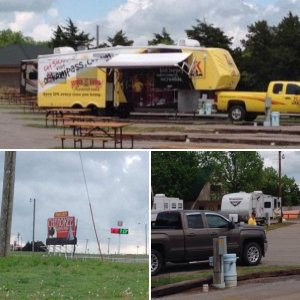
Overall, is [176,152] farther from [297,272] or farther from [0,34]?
[0,34]

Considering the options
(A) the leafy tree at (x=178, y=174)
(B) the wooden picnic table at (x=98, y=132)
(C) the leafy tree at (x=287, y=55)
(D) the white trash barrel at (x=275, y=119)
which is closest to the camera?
(A) the leafy tree at (x=178, y=174)

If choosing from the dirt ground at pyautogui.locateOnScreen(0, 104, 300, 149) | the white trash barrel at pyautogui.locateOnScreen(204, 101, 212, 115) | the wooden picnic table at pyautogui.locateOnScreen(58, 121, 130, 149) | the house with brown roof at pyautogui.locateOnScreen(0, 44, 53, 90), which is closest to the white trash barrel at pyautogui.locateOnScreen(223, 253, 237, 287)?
the wooden picnic table at pyautogui.locateOnScreen(58, 121, 130, 149)

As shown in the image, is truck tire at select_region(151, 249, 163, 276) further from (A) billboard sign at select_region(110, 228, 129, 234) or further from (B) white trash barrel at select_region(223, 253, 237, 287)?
(B) white trash barrel at select_region(223, 253, 237, 287)

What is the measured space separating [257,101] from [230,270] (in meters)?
22.2

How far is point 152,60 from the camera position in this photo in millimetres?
31562

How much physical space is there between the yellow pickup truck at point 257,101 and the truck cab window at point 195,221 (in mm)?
21868

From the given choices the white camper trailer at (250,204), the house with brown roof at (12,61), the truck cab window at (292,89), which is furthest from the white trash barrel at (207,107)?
the house with brown roof at (12,61)

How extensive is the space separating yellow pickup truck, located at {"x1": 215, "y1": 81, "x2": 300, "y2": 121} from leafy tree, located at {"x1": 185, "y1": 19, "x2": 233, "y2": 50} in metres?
26.4

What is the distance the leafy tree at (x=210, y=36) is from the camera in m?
57.5

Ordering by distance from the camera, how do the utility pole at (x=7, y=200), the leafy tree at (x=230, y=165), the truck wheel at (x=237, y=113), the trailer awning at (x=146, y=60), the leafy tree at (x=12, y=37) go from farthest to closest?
the leafy tree at (x=12, y=37) < the truck wheel at (x=237, y=113) < the trailer awning at (x=146, y=60) < the leafy tree at (x=230, y=165) < the utility pole at (x=7, y=200)

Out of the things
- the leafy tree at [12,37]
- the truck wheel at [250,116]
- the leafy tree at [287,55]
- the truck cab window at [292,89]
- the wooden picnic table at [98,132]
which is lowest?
the wooden picnic table at [98,132]

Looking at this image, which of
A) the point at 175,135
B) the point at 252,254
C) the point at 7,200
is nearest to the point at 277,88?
the point at 175,135

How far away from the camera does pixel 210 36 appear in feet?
190

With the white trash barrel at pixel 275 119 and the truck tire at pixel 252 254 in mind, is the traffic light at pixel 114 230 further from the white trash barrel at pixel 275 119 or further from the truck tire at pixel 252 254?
the white trash barrel at pixel 275 119
